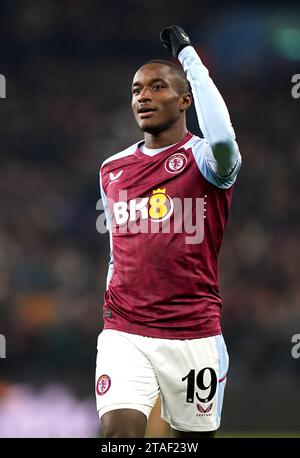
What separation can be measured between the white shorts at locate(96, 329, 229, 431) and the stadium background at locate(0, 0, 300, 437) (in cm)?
328

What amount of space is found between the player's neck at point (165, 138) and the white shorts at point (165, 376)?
981 mm

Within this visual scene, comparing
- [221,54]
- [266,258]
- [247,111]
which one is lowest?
[266,258]

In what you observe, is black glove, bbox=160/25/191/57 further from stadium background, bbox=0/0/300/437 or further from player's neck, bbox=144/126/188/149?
stadium background, bbox=0/0/300/437

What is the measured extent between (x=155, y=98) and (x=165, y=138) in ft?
0.73

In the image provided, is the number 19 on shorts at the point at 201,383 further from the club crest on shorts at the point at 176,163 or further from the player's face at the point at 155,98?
the player's face at the point at 155,98

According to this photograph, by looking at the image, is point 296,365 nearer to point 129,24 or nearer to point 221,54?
point 221,54

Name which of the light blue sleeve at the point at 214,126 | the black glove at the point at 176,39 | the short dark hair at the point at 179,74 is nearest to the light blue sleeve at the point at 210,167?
the light blue sleeve at the point at 214,126

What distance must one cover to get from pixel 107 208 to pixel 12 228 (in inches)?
218

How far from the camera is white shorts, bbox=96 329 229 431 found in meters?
4.04

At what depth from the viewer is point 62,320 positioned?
926 cm

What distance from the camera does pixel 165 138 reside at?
14.6 ft

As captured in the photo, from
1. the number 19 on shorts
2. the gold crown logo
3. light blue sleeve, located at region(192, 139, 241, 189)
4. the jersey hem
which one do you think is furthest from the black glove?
the number 19 on shorts
